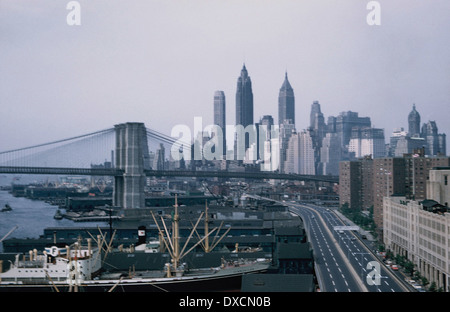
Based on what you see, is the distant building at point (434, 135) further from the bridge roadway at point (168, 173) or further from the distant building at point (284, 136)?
the bridge roadway at point (168, 173)

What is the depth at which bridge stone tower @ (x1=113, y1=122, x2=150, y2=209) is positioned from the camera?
26812mm

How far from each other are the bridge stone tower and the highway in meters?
11.0

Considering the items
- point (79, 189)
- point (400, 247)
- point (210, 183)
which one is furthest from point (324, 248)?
point (79, 189)

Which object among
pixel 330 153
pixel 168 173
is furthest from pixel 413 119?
Result: pixel 168 173

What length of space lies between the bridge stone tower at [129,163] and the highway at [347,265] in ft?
36.2

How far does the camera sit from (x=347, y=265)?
1184 centimetres

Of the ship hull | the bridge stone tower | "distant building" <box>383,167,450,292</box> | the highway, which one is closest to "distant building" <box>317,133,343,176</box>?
the highway

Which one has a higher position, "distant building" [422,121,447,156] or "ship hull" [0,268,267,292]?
"distant building" [422,121,447,156]

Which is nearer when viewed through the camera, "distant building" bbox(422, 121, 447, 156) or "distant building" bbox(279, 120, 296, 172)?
"distant building" bbox(422, 121, 447, 156)

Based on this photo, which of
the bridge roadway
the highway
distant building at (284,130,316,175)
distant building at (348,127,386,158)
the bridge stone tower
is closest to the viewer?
the highway

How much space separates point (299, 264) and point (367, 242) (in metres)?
6.94

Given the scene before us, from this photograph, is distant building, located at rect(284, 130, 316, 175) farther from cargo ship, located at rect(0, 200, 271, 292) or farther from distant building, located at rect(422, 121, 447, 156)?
cargo ship, located at rect(0, 200, 271, 292)
